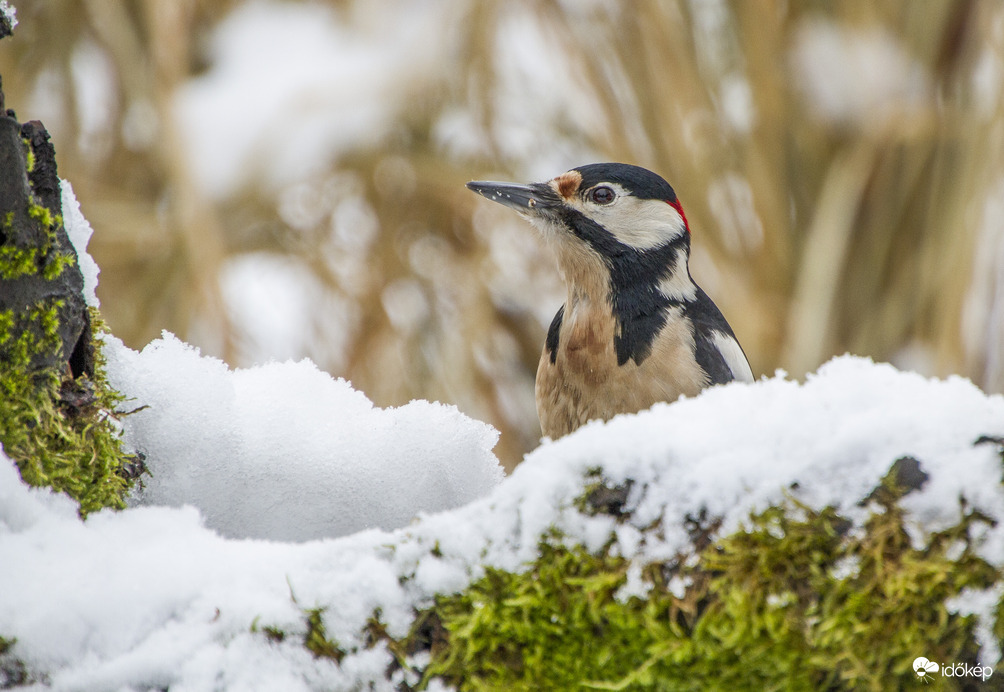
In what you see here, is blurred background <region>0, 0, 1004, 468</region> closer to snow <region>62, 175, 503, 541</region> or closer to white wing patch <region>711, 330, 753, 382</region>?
white wing patch <region>711, 330, 753, 382</region>

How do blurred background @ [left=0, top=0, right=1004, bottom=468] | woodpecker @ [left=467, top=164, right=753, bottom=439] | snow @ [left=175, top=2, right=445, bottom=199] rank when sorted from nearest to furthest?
1. woodpecker @ [left=467, top=164, right=753, bottom=439]
2. blurred background @ [left=0, top=0, right=1004, bottom=468]
3. snow @ [left=175, top=2, right=445, bottom=199]

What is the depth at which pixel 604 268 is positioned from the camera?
1.92m

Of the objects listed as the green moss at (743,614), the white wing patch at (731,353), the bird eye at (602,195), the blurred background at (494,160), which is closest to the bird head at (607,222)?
the bird eye at (602,195)

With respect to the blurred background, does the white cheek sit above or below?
below

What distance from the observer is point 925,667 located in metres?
0.70

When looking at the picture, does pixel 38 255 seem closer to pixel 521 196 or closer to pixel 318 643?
pixel 318 643

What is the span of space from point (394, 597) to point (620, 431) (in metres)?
0.26

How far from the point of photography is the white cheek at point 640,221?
6.37 feet

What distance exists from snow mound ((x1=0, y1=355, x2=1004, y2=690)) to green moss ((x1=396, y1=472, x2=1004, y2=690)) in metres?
0.02

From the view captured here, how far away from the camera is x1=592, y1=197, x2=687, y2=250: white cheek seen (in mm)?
1942

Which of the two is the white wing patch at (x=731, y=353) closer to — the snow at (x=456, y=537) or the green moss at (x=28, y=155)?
the snow at (x=456, y=537)

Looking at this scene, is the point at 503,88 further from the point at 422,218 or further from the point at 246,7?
the point at 246,7

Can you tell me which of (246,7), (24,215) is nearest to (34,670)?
(24,215)

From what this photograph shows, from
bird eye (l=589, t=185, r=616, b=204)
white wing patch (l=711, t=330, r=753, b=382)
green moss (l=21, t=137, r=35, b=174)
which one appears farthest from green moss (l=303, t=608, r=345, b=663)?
bird eye (l=589, t=185, r=616, b=204)
